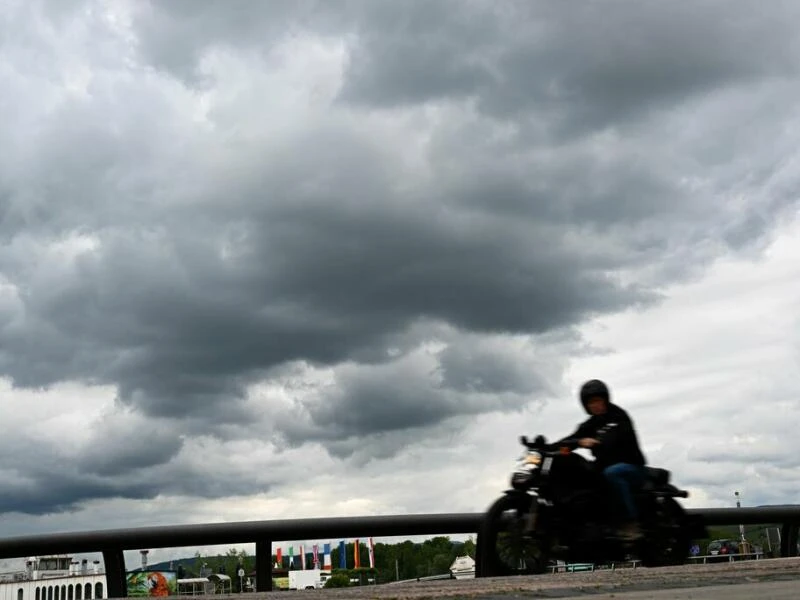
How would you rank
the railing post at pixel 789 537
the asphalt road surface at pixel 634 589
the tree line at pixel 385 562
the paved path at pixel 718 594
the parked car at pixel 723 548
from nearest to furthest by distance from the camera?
the paved path at pixel 718 594, the asphalt road surface at pixel 634 589, the tree line at pixel 385 562, the parked car at pixel 723 548, the railing post at pixel 789 537

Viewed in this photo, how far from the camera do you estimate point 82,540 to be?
9.22 m

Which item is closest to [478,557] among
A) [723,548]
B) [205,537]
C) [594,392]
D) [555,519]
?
[555,519]

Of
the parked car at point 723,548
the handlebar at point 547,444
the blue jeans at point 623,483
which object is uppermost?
the handlebar at point 547,444

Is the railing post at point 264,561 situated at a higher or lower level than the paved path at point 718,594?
higher

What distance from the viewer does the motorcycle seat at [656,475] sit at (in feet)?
32.3

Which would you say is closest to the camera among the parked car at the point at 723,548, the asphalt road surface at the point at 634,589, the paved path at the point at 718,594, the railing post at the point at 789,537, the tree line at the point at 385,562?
the paved path at the point at 718,594

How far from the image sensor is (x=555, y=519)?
9.41 meters

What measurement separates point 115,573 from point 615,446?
4.56m

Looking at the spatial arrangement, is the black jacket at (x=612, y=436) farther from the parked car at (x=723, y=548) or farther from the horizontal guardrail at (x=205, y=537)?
the parked car at (x=723, y=548)

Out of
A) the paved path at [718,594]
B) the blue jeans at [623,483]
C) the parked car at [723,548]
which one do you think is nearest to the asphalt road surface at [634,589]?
the paved path at [718,594]

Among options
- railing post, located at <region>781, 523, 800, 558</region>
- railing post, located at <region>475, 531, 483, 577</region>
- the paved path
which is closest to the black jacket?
railing post, located at <region>475, 531, 483, 577</region>

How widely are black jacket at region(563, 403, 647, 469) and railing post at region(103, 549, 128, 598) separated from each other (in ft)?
13.5

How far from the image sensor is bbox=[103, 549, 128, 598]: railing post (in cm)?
914

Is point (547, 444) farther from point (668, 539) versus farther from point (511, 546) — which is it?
point (668, 539)
